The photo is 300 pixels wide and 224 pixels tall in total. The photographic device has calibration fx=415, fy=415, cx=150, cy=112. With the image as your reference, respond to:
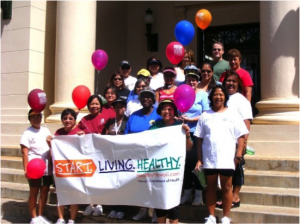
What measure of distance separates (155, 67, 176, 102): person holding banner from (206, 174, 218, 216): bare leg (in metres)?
1.39

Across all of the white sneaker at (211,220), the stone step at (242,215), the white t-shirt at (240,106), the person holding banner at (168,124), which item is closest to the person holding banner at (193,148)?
the stone step at (242,215)

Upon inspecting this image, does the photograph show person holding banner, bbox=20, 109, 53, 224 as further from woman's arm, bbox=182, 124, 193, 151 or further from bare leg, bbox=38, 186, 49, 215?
woman's arm, bbox=182, 124, 193, 151

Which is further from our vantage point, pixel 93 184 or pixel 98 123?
pixel 98 123

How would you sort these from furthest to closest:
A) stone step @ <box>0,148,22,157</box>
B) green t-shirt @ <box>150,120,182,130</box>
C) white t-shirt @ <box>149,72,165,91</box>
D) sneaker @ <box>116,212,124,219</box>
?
stone step @ <box>0,148,22,157</box>, white t-shirt @ <box>149,72,165,91</box>, sneaker @ <box>116,212,124,219</box>, green t-shirt @ <box>150,120,182,130</box>

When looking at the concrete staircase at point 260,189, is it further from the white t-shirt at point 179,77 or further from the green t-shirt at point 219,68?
the white t-shirt at point 179,77

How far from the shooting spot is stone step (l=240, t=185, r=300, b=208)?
17.5 feet

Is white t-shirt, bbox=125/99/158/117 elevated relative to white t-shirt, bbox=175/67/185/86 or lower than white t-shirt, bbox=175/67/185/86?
lower

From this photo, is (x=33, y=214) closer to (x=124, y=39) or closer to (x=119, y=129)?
(x=119, y=129)

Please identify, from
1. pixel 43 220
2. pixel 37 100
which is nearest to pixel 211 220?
pixel 43 220

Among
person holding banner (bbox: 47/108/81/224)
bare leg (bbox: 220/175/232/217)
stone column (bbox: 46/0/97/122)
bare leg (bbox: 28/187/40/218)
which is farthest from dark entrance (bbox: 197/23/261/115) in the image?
bare leg (bbox: 28/187/40/218)

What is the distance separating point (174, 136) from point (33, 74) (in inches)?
203

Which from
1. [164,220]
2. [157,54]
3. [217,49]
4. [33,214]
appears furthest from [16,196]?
[157,54]

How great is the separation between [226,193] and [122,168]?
1.30 metres

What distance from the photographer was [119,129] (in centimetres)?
564
